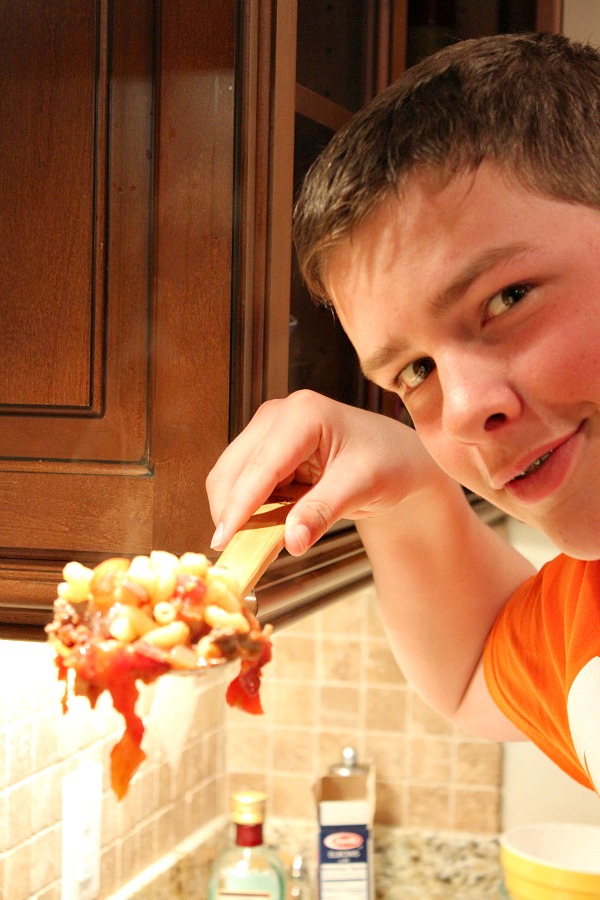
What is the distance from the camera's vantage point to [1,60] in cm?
86

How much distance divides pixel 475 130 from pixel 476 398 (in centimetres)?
20

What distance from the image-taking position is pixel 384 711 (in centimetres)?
201

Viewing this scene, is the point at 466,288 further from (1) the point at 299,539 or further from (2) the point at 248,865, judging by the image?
(2) the point at 248,865

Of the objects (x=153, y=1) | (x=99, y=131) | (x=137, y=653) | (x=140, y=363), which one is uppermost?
(x=153, y=1)

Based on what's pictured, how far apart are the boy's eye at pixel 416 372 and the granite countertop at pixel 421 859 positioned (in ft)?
4.26

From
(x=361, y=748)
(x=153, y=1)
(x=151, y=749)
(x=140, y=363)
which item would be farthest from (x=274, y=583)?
(x=361, y=748)

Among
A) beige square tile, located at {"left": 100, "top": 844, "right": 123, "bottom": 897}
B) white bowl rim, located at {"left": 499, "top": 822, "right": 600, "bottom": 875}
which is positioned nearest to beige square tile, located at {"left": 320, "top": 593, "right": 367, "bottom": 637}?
white bowl rim, located at {"left": 499, "top": 822, "right": 600, "bottom": 875}

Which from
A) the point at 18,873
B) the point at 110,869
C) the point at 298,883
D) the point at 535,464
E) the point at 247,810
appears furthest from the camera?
the point at 298,883

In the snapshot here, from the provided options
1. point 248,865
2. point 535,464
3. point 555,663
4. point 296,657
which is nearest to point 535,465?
point 535,464

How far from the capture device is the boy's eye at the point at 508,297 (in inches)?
30.1

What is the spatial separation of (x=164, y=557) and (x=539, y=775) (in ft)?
5.30

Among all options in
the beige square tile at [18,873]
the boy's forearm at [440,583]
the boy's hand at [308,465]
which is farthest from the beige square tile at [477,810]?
the boy's hand at [308,465]

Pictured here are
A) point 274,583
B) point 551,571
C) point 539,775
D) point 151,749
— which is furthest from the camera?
point 539,775

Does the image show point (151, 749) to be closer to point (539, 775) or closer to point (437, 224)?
point (539, 775)
